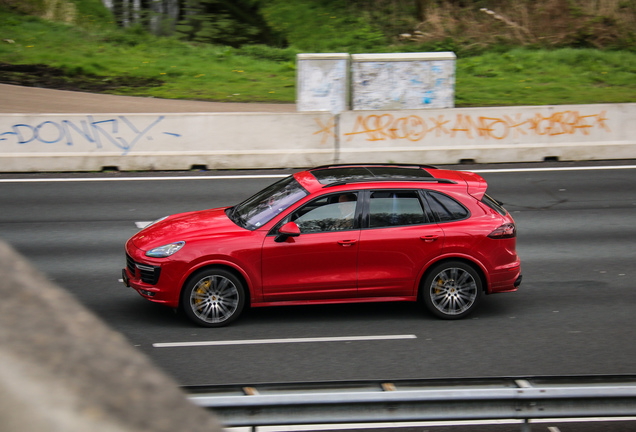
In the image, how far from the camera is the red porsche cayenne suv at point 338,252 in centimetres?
790

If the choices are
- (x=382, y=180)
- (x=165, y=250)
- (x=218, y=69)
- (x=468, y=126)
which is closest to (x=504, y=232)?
(x=382, y=180)

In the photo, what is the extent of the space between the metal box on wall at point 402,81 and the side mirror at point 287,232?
29.7ft

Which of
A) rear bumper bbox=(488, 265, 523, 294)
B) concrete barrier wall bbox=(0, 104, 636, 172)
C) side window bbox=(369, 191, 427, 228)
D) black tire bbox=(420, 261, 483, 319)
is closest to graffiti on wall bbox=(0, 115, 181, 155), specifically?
concrete barrier wall bbox=(0, 104, 636, 172)

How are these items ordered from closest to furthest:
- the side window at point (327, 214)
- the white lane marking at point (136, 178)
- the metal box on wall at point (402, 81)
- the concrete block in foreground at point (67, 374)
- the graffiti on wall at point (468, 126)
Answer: the concrete block in foreground at point (67, 374) → the side window at point (327, 214) → the white lane marking at point (136, 178) → the graffiti on wall at point (468, 126) → the metal box on wall at point (402, 81)

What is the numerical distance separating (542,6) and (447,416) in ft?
94.1

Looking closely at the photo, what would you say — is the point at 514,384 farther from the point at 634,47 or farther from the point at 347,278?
the point at 634,47

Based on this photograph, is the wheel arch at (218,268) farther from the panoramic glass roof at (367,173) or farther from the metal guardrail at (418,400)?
the metal guardrail at (418,400)

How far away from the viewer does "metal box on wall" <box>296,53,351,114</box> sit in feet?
53.6

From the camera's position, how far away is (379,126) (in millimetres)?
16188

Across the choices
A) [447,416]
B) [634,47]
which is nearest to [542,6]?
[634,47]

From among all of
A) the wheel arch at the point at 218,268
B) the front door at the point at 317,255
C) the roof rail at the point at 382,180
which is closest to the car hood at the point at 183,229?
the wheel arch at the point at 218,268

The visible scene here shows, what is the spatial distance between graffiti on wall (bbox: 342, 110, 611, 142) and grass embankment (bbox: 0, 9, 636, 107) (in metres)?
3.74

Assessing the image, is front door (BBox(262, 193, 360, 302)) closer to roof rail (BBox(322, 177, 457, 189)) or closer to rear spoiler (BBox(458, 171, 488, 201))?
roof rail (BBox(322, 177, 457, 189))

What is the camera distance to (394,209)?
8.27m
